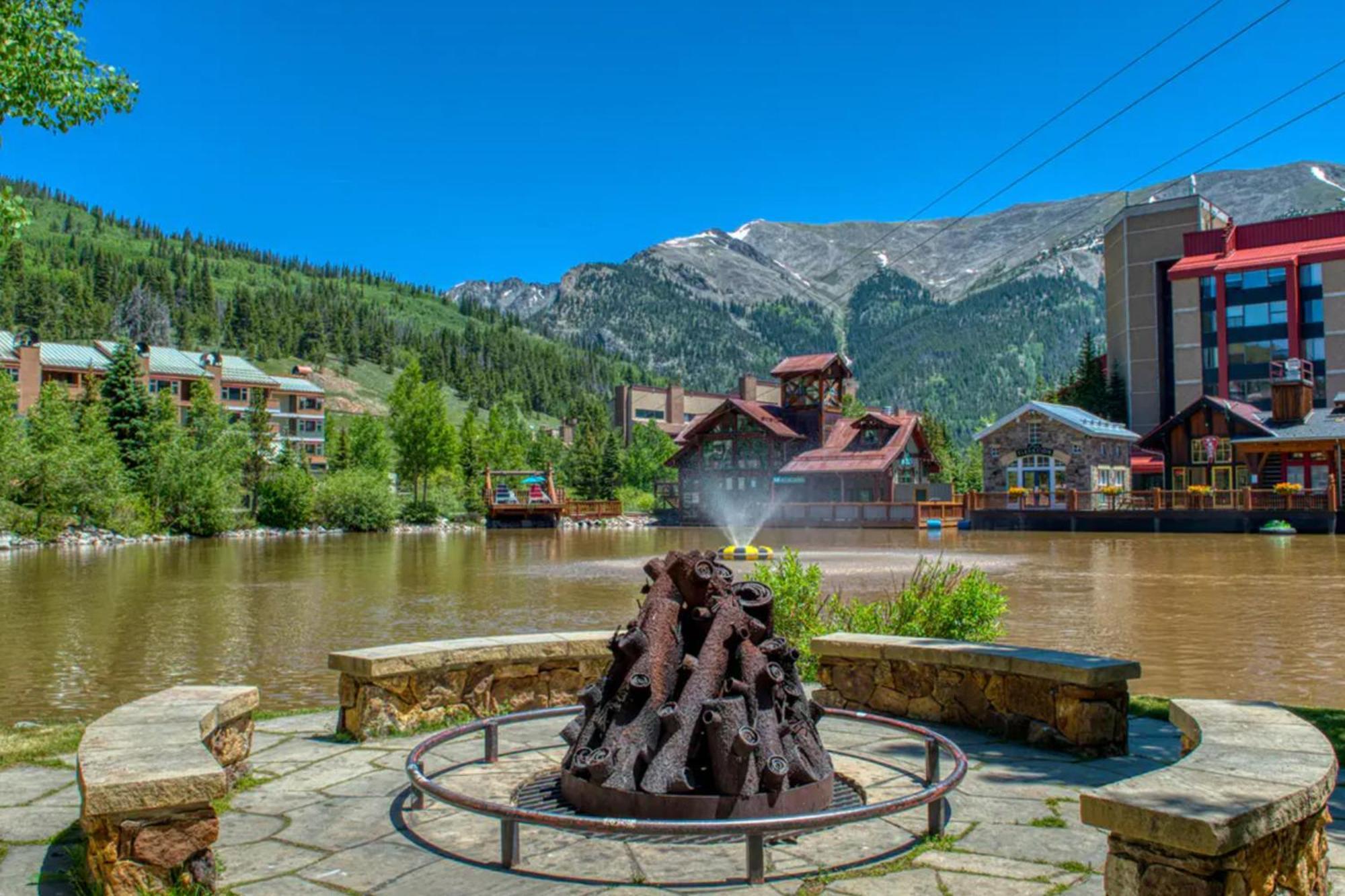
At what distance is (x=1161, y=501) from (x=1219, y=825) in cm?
4634

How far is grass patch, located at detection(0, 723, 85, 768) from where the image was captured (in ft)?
19.8

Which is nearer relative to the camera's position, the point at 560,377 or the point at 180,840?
the point at 180,840

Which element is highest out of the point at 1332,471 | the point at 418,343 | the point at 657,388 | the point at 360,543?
the point at 418,343

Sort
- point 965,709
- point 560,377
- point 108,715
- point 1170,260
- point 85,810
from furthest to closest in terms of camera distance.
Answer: point 560,377, point 1170,260, point 965,709, point 108,715, point 85,810

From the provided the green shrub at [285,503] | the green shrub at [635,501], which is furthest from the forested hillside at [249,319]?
the green shrub at [285,503]

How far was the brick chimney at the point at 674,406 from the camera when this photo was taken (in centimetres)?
12250

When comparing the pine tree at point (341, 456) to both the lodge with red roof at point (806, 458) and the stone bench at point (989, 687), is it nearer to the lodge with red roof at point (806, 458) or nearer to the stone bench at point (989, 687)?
the lodge with red roof at point (806, 458)

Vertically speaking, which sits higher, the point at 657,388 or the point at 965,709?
the point at 657,388

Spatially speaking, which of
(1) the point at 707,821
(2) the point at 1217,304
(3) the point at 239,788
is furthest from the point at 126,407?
(2) the point at 1217,304

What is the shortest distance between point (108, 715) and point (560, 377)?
150 m

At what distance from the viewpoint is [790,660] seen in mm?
5320

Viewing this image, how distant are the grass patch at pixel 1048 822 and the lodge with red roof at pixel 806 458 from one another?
47867 mm

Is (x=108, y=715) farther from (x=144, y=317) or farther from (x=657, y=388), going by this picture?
(x=144, y=317)

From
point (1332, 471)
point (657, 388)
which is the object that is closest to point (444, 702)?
point (1332, 471)
